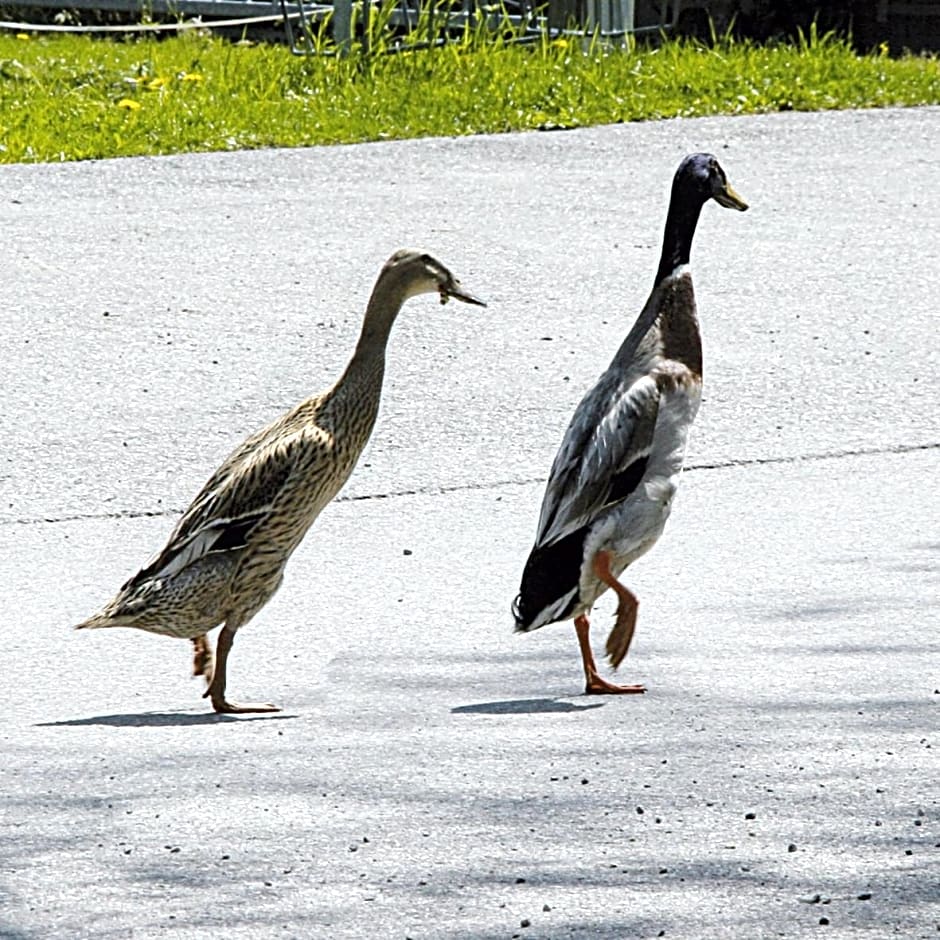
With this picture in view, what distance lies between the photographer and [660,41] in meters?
16.8

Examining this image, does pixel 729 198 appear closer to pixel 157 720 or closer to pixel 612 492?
pixel 612 492

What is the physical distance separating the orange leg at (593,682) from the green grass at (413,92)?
7.82 m

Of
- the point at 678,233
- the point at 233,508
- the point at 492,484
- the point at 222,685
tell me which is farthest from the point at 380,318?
the point at 492,484

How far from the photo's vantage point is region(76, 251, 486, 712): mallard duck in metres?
5.37

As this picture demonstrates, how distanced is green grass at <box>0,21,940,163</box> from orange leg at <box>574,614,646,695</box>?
7821mm

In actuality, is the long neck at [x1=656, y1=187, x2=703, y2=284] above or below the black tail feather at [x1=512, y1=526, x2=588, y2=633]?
above

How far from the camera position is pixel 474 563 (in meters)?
6.80

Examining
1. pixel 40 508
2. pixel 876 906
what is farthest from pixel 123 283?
pixel 876 906

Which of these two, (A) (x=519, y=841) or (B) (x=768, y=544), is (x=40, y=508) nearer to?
(B) (x=768, y=544)

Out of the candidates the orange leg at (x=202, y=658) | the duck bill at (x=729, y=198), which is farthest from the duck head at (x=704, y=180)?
the orange leg at (x=202, y=658)

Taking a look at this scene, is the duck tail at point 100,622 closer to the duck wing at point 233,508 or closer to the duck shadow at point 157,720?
the duck wing at point 233,508

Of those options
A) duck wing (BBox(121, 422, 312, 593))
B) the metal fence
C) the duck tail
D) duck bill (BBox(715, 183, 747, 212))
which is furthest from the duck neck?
the metal fence

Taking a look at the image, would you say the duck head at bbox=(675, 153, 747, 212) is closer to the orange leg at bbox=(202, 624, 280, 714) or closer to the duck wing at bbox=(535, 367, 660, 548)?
the duck wing at bbox=(535, 367, 660, 548)

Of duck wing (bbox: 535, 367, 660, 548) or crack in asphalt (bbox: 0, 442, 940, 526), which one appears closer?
duck wing (bbox: 535, 367, 660, 548)
